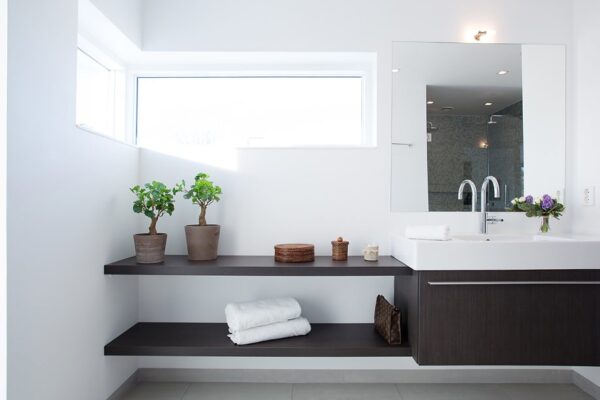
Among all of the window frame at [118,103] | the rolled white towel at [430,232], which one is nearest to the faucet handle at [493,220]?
the rolled white towel at [430,232]

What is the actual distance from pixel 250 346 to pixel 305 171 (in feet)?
3.31

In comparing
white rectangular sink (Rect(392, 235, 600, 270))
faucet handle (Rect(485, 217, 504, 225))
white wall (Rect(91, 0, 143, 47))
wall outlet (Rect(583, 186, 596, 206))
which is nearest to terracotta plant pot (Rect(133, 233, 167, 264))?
white wall (Rect(91, 0, 143, 47))

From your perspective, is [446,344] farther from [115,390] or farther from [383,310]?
[115,390]

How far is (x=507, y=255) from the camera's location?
1.80 meters

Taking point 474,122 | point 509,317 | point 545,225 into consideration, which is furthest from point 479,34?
point 509,317

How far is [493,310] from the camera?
5.94 ft

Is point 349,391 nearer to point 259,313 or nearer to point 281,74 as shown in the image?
point 259,313

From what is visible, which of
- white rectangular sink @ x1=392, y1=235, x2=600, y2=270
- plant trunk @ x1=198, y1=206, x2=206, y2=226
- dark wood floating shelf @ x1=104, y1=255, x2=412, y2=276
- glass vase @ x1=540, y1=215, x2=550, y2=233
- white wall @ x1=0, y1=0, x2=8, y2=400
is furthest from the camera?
glass vase @ x1=540, y1=215, x2=550, y2=233

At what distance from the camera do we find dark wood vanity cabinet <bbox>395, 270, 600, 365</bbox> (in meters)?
1.81

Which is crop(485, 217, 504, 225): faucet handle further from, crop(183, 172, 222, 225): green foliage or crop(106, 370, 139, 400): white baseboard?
crop(106, 370, 139, 400): white baseboard

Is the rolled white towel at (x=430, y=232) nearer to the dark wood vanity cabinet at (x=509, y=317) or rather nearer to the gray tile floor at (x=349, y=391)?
the dark wood vanity cabinet at (x=509, y=317)

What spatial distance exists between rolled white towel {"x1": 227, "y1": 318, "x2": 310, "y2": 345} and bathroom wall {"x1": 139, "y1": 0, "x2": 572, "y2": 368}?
10.3 inches

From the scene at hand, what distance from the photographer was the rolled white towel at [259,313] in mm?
1962

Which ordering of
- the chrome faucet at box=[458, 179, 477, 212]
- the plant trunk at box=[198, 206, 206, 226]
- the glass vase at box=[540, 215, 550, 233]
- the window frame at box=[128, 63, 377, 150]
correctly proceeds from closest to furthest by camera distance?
1. the plant trunk at box=[198, 206, 206, 226]
2. the glass vase at box=[540, 215, 550, 233]
3. the chrome faucet at box=[458, 179, 477, 212]
4. the window frame at box=[128, 63, 377, 150]
